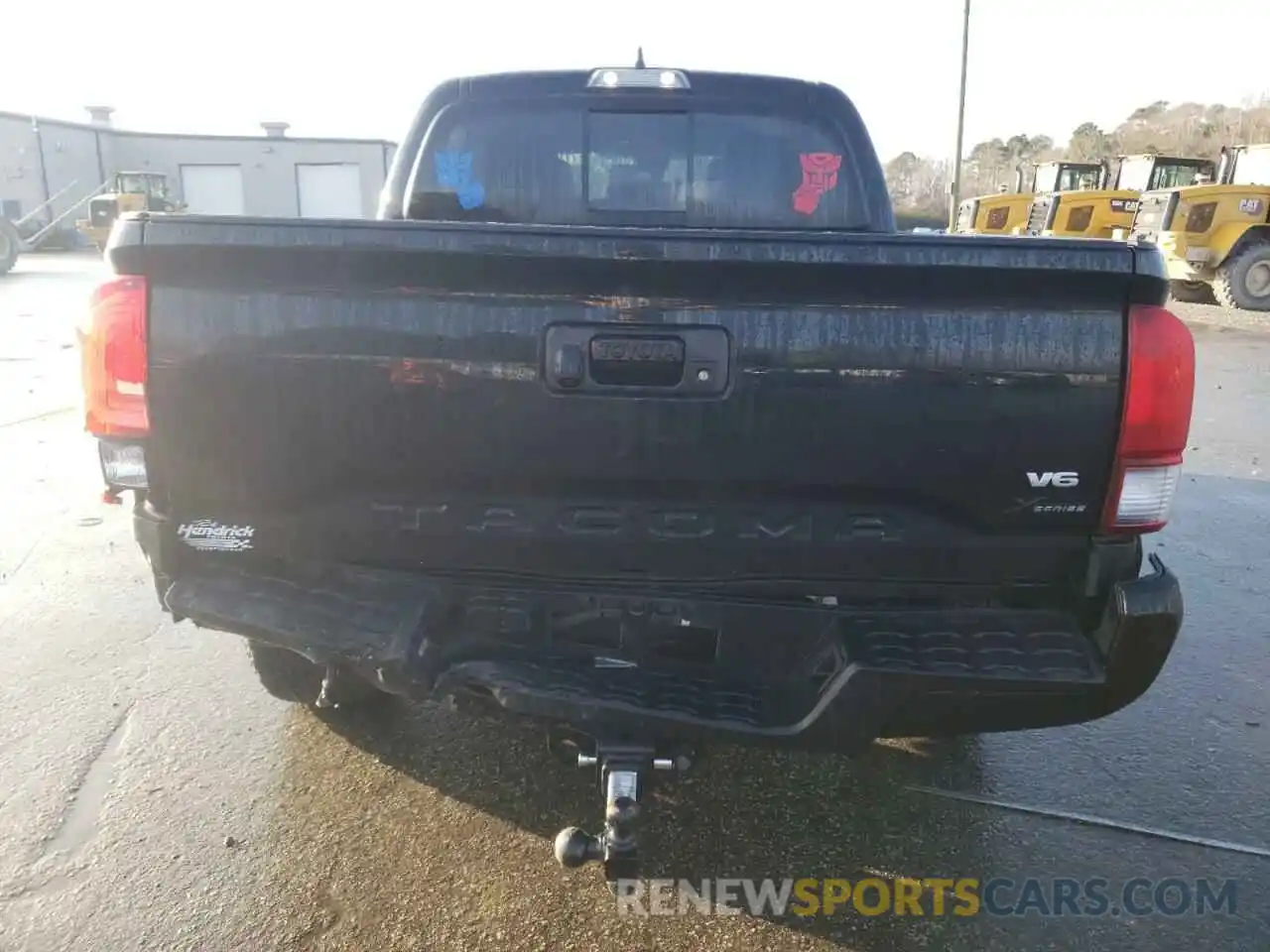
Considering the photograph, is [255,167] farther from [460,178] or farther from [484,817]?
[484,817]

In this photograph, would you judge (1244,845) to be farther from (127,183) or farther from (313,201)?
(313,201)

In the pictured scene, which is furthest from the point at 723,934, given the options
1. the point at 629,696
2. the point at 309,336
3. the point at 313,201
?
the point at 313,201

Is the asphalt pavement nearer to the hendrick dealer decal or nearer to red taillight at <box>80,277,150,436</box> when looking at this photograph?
the hendrick dealer decal

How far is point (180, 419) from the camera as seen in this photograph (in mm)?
2211

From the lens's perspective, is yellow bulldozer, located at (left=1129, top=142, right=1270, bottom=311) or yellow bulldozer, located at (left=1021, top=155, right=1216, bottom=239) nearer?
yellow bulldozer, located at (left=1129, top=142, right=1270, bottom=311)

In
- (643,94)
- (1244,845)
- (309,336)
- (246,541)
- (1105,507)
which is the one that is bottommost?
(1244,845)

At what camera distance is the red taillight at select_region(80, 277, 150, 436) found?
2164 millimetres

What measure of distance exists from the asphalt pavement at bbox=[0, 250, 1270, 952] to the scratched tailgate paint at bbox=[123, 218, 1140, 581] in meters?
0.96

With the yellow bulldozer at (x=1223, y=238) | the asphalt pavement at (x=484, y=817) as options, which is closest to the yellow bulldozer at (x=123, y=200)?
the yellow bulldozer at (x=1223, y=238)

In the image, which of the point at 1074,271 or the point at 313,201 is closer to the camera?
the point at 1074,271

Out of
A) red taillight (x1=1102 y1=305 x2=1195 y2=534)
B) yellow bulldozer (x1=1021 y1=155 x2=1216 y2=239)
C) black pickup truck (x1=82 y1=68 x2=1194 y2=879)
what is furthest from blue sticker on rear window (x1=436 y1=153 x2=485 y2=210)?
yellow bulldozer (x1=1021 y1=155 x2=1216 y2=239)

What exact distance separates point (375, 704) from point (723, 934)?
1.50 meters

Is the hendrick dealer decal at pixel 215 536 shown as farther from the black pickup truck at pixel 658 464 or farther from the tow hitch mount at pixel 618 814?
the tow hitch mount at pixel 618 814

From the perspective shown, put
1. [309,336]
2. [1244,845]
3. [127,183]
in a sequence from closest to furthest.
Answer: [309,336] → [1244,845] → [127,183]
